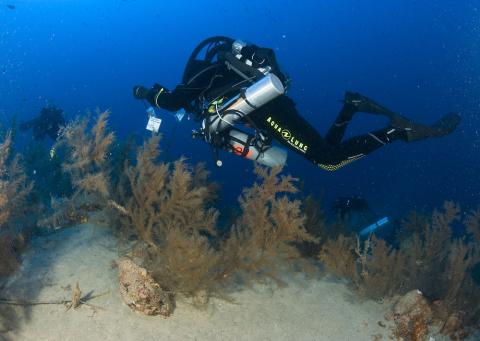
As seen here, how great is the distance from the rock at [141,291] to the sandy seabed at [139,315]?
98 millimetres

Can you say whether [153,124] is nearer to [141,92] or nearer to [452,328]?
[141,92]

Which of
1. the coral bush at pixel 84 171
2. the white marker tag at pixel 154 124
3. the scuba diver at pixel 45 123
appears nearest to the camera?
the coral bush at pixel 84 171

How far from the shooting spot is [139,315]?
12.3 ft

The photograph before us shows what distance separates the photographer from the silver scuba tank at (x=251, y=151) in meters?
5.42

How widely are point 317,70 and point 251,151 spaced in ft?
193

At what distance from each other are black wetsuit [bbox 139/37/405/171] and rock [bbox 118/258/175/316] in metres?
2.74

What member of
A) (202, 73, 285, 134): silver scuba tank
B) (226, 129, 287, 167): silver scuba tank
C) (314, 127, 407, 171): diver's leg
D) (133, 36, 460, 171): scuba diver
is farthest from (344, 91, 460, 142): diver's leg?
(202, 73, 285, 134): silver scuba tank

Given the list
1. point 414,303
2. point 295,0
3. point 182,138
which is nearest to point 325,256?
point 414,303

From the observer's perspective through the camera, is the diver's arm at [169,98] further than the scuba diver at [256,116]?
Yes

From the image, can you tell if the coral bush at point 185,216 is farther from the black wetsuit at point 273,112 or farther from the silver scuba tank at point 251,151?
the black wetsuit at point 273,112

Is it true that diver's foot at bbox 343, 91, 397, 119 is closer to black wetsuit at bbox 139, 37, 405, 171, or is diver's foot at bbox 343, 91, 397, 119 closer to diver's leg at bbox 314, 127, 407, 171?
black wetsuit at bbox 139, 37, 405, 171

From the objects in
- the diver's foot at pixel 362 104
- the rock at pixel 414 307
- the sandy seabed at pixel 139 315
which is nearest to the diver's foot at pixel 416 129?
the diver's foot at pixel 362 104

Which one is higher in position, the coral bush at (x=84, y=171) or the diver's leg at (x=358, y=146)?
the diver's leg at (x=358, y=146)

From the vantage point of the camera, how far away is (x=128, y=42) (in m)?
94.2
